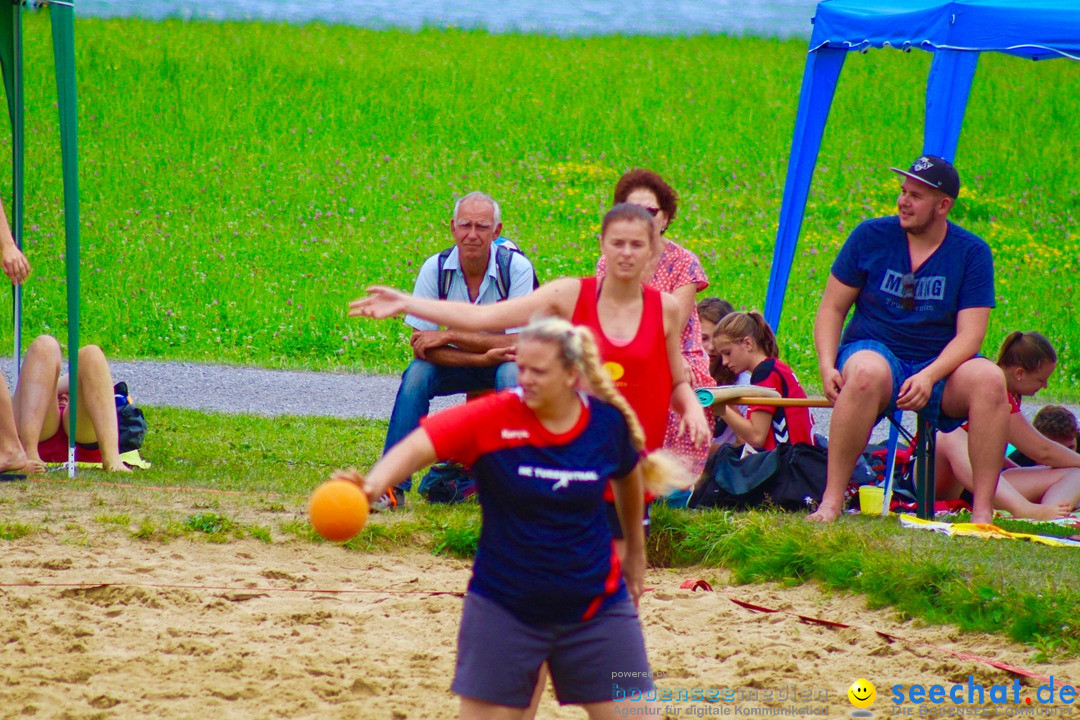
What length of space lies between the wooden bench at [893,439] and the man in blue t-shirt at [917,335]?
14 centimetres

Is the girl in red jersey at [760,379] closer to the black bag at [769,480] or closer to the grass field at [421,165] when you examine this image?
the black bag at [769,480]

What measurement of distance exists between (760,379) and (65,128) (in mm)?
3918

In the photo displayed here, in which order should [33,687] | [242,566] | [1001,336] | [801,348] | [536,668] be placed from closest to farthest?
[536,668] → [33,687] → [242,566] → [801,348] → [1001,336]

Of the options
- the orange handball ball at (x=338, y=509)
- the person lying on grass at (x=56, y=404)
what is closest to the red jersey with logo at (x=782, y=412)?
the person lying on grass at (x=56, y=404)

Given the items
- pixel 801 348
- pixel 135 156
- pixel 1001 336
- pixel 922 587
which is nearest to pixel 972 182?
pixel 1001 336

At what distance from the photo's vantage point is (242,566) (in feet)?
18.5

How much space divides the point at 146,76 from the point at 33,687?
18794 mm

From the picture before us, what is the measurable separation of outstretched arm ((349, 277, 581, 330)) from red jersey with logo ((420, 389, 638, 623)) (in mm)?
843

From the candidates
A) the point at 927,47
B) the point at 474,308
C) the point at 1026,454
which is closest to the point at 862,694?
the point at 474,308

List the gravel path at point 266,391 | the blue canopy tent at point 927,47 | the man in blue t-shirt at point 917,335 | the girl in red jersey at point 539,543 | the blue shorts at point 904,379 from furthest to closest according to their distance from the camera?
the gravel path at point 266,391, the blue canopy tent at point 927,47, the blue shorts at point 904,379, the man in blue t-shirt at point 917,335, the girl in red jersey at point 539,543

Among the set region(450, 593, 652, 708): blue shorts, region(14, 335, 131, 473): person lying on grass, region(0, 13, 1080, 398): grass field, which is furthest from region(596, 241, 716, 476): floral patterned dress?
region(0, 13, 1080, 398): grass field

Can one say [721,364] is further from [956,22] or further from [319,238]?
[319,238]

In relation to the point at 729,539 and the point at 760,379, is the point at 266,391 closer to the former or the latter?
the point at 760,379

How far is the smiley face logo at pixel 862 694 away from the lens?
4320 mm
